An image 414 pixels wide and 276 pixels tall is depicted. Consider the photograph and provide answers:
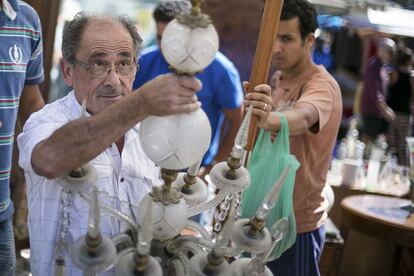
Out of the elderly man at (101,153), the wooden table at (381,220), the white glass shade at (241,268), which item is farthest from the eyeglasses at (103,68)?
the wooden table at (381,220)

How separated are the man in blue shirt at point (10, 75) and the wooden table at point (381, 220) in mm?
2427

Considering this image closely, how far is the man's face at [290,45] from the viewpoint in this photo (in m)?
2.60

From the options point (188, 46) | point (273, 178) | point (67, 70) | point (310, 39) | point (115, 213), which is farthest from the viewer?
point (310, 39)

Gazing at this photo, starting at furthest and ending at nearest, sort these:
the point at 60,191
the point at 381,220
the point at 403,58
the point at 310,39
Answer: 1. the point at 403,58
2. the point at 381,220
3. the point at 310,39
4. the point at 60,191

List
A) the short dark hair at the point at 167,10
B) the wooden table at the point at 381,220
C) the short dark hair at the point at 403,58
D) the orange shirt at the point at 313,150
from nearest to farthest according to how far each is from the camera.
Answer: the orange shirt at the point at 313,150 < the short dark hair at the point at 167,10 < the wooden table at the point at 381,220 < the short dark hair at the point at 403,58

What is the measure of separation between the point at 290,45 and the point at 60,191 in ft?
4.64

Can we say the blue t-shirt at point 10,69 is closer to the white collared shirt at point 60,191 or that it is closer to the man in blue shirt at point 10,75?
the man in blue shirt at point 10,75

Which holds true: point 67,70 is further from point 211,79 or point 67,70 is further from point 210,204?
point 211,79

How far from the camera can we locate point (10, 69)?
6.82 ft

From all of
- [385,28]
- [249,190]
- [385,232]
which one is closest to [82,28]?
[249,190]

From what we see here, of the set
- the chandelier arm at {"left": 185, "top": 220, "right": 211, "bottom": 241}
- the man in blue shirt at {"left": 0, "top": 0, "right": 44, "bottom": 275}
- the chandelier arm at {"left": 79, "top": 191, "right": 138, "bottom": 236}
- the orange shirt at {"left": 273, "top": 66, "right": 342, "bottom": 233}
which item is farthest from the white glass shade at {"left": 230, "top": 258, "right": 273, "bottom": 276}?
the orange shirt at {"left": 273, "top": 66, "right": 342, "bottom": 233}

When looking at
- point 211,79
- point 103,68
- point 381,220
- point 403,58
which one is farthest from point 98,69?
point 403,58

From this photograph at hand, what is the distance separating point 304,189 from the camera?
101 inches

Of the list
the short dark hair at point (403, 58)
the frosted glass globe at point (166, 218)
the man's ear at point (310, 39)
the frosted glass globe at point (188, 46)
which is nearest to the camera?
the frosted glass globe at point (188, 46)
